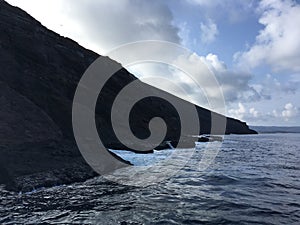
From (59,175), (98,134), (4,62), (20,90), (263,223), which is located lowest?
(263,223)

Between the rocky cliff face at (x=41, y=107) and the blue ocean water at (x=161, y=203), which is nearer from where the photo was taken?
the blue ocean water at (x=161, y=203)

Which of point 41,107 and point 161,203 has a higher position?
point 41,107

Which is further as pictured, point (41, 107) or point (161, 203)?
point (41, 107)

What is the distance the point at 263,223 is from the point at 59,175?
13.9m

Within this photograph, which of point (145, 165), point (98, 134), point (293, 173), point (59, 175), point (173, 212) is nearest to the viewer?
point (173, 212)

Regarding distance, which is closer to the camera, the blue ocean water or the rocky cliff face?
the blue ocean water

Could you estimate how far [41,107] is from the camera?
112ft

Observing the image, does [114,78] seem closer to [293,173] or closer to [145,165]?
[145,165]

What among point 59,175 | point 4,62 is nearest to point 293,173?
point 59,175

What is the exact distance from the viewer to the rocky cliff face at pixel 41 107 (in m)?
21.2

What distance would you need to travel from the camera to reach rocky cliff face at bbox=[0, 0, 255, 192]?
69.5ft

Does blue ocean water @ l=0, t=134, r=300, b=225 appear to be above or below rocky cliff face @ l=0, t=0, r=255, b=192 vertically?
below

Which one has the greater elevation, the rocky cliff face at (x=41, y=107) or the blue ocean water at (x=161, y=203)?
the rocky cliff face at (x=41, y=107)

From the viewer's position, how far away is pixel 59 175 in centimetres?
2047
